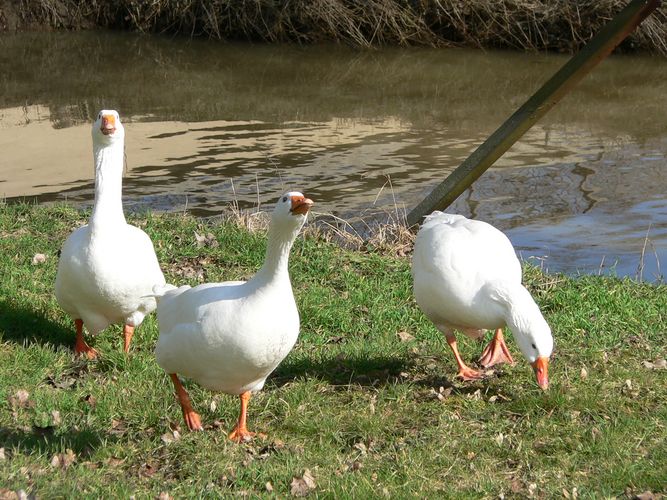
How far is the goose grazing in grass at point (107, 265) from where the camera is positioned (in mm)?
5793

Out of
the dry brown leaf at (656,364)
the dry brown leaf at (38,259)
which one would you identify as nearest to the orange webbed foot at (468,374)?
the dry brown leaf at (656,364)

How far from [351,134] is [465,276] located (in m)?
9.44

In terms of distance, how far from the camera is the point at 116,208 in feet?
19.8

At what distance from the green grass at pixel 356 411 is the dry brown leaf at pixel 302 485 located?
0.05 meters

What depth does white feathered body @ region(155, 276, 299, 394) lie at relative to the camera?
4.48 meters

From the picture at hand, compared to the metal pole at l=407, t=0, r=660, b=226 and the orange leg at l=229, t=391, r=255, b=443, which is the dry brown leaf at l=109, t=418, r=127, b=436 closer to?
the orange leg at l=229, t=391, r=255, b=443

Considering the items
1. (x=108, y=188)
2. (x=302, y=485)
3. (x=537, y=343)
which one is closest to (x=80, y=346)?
(x=108, y=188)

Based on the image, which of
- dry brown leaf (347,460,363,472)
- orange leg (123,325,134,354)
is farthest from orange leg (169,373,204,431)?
orange leg (123,325,134,354)

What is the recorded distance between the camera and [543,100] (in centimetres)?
842

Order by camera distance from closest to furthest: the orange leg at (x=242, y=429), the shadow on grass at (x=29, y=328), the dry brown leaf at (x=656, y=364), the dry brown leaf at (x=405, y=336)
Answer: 1. the orange leg at (x=242, y=429)
2. the dry brown leaf at (x=656, y=364)
3. the shadow on grass at (x=29, y=328)
4. the dry brown leaf at (x=405, y=336)

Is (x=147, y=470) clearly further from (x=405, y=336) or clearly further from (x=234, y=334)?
(x=405, y=336)

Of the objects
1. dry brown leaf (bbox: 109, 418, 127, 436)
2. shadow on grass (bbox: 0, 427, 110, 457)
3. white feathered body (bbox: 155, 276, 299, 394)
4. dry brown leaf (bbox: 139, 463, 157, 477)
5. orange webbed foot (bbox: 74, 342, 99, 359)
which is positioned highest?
white feathered body (bbox: 155, 276, 299, 394)

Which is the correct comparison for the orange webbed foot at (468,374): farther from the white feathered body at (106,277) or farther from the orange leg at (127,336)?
the orange leg at (127,336)

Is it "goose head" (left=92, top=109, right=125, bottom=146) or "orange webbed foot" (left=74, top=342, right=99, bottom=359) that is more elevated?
"goose head" (left=92, top=109, right=125, bottom=146)
